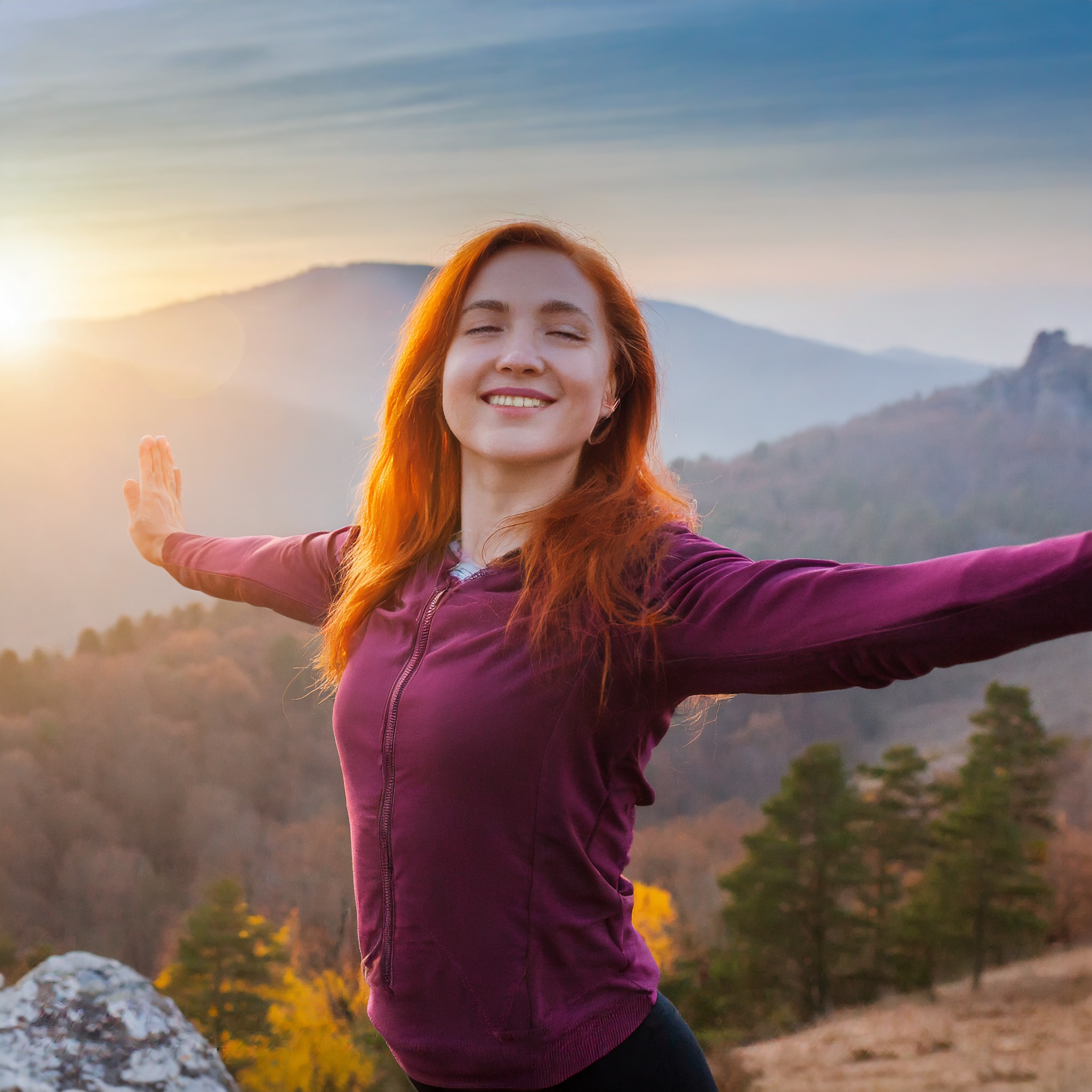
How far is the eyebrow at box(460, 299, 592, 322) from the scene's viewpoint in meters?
1.18

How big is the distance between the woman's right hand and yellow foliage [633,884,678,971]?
6.62m

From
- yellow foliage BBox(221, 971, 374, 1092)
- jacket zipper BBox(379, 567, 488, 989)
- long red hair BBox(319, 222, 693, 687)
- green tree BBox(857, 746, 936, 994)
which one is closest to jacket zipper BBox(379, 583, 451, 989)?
jacket zipper BBox(379, 567, 488, 989)

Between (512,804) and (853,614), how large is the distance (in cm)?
42

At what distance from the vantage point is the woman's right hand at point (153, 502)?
1736 millimetres

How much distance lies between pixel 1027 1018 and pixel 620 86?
845cm

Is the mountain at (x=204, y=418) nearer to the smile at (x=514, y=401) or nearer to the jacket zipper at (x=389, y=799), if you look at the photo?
the smile at (x=514, y=401)

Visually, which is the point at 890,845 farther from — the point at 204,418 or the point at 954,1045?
the point at 204,418

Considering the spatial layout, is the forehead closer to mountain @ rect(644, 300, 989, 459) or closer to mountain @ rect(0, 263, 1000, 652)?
mountain @ rect(0, 263, 1000, 652)

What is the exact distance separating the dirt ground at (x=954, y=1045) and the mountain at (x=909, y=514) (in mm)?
1993

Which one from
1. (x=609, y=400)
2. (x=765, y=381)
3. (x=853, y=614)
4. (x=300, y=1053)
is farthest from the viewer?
(x=765, y=381)

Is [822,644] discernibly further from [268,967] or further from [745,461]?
[745,461]

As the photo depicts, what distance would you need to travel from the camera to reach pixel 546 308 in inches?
46.7

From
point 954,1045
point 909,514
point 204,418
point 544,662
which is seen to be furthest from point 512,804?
point 909,514

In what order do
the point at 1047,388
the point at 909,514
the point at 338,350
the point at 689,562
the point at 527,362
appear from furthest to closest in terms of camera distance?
1. the point at 1047,388
2. the point at 909,514
3. the point at 338,350
4. the point at 527,362
5. the point at 689,562
